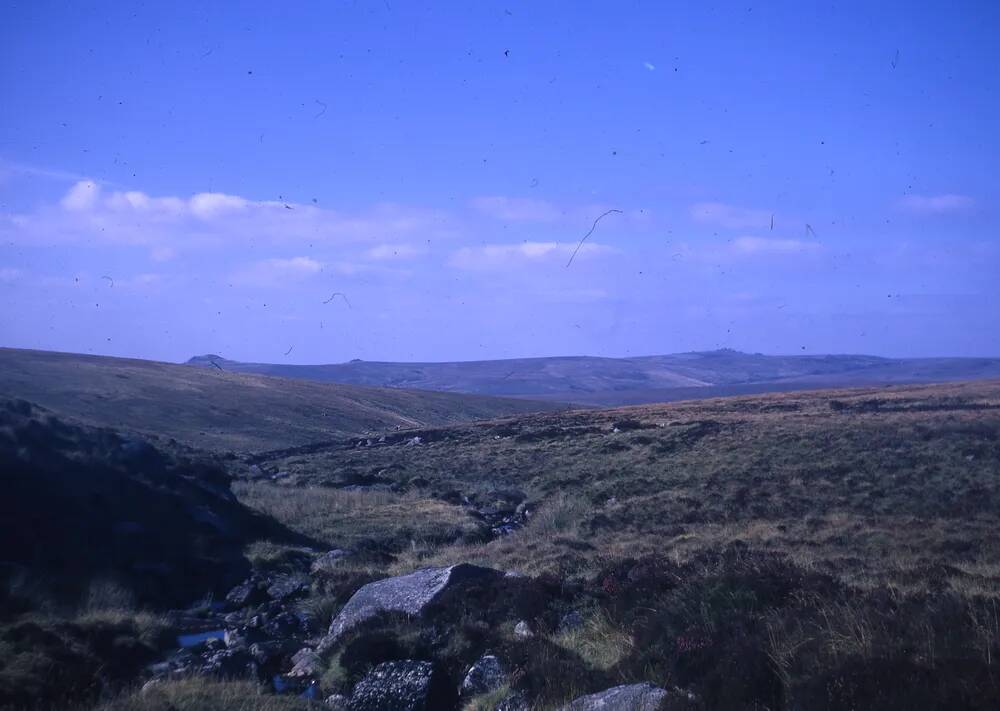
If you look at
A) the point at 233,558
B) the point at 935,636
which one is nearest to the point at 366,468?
the point at 233,558

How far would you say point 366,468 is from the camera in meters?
38.3

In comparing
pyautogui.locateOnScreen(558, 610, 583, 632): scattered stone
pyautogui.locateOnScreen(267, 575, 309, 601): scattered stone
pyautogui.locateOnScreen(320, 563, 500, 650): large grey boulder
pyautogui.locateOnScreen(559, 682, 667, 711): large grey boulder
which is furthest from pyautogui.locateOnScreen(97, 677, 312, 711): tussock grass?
pyautogui.locateOnScreen(267, 575, 309, 601): scattered stone

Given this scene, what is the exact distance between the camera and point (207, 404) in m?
65.4

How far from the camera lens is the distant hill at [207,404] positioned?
173 feet

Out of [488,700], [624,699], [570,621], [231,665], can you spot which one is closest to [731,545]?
[570,621]

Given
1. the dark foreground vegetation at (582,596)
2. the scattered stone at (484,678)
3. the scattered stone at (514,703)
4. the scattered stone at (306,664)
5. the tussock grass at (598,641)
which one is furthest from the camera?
the scattered stone at (306,664)

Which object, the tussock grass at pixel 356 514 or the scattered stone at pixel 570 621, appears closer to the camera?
the scattered stone at pixel 570 621

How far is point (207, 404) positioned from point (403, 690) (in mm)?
60234

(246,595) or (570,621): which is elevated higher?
(570,621)

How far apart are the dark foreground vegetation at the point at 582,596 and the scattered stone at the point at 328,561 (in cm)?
9

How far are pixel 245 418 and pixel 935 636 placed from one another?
197 feet

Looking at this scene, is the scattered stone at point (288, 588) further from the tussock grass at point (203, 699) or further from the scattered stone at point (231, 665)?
the tussock grass at point (203, 699)

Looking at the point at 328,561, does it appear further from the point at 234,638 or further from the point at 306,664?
the point at 306,664

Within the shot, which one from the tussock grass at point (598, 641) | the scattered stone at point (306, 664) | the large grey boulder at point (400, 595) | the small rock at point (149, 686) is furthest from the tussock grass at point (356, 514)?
the small rock at point (149, 686)
